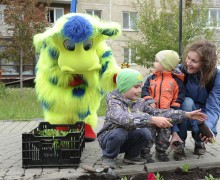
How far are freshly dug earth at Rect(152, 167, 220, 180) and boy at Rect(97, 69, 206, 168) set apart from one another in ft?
1.35

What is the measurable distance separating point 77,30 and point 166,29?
47.0ft

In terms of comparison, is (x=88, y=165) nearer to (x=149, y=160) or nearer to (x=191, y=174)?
(x=149, y=160)

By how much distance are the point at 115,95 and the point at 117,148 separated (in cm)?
55

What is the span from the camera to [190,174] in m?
4.05

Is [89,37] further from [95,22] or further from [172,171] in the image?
[172,171]

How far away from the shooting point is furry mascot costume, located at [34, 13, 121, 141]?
4844 mm

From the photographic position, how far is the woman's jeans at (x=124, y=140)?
411cm

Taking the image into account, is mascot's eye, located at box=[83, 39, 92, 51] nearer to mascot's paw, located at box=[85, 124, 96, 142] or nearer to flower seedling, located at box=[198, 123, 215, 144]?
mascot's paw, located at box=[85, 124, 96, 142]

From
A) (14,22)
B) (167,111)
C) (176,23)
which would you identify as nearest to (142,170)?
(167,111)

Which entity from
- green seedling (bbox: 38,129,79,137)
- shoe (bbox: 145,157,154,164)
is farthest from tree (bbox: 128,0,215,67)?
shoe (bbox: 145,157,154,164)

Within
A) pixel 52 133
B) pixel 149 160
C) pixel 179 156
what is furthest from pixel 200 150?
pixel 52 133

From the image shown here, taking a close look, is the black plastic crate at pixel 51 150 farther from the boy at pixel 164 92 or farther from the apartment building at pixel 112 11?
the apartment building at pixel 112 11

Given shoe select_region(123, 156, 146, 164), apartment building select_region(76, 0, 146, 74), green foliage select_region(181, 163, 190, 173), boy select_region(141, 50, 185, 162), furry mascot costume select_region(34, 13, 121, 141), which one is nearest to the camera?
green foliage select_region(181, 163, 190, 173)

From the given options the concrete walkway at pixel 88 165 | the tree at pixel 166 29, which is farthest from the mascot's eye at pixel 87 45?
→ the tree at pixel 166 29
